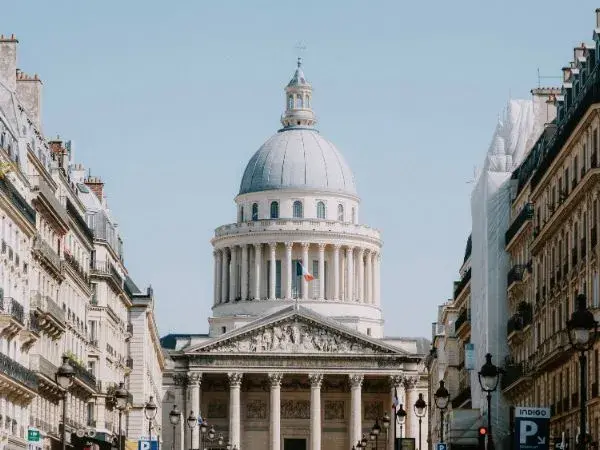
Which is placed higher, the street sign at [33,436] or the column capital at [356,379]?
the column capital at [356,379]

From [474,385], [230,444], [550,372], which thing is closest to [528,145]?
[474,385]

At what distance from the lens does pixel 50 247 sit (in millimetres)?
66688

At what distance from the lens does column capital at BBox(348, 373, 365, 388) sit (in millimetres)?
159625

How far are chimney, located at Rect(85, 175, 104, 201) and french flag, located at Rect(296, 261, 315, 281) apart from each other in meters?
73.4

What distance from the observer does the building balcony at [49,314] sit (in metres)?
62.2

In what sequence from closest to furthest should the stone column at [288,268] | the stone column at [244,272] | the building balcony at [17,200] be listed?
the building balcony at [17,200] → the stone column at [288,268] → the stone column at [244,272]

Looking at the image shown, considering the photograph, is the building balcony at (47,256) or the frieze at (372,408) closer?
the building balcony at (47,256)

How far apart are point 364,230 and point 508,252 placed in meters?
101

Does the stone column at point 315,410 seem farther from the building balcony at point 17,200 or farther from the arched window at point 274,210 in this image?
the building balcony at point 17,200

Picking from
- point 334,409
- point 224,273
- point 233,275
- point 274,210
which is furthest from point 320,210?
point 334,409

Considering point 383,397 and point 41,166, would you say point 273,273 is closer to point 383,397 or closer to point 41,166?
point 383,397

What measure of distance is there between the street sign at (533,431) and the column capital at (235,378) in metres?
107

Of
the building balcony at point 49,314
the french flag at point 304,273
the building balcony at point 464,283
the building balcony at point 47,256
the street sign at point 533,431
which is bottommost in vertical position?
the street sign at point 533,431

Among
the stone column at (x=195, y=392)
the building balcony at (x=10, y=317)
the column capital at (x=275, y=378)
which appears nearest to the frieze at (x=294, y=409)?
the column capital at (x=275, y=378)
